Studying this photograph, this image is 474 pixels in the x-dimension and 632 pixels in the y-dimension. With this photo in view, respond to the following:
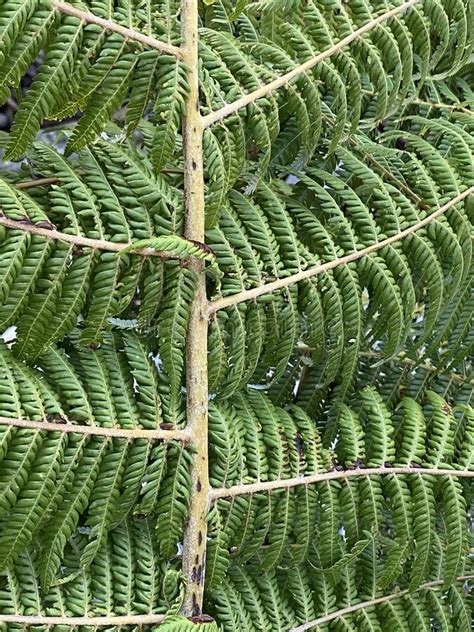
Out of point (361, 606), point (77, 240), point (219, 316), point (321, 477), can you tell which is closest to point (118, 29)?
point (77, 240)

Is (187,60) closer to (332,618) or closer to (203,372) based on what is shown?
(203,372)

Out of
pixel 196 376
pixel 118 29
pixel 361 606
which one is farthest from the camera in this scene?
pixel 361 606

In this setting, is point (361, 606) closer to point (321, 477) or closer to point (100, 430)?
point (321, 477)

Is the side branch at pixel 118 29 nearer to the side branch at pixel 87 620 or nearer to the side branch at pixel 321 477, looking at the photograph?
the side branch at pixel 321 477

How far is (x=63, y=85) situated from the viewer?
0.86m

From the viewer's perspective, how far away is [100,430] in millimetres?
925

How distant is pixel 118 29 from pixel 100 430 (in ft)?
1.54

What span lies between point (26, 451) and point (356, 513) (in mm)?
487

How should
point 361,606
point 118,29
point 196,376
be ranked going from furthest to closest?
point 361,606 → point 196,376 → point 118,29

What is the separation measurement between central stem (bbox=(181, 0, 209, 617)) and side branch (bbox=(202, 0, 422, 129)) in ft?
0.10

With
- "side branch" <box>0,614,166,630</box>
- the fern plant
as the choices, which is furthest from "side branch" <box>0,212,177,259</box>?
"side branch" <box>0,614,166,630</box>

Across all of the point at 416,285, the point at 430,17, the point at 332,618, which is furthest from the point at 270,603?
the point at 430,17

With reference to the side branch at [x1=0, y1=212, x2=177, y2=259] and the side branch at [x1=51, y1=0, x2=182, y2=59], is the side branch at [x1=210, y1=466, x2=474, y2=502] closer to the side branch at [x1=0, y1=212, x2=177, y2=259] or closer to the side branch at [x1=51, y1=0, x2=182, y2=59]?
the side branch at [x1=0, y1=212, x2=177, y2=259]

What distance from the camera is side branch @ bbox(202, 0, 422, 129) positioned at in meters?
0.99
